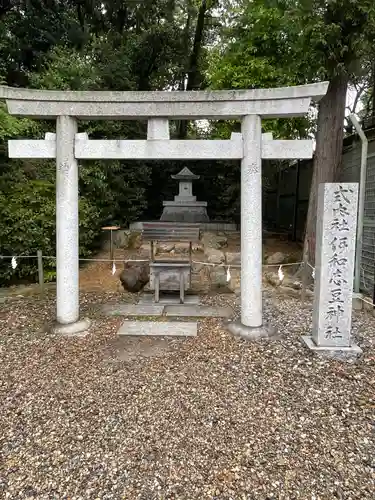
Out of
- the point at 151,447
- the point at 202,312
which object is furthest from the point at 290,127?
the point at 151,447

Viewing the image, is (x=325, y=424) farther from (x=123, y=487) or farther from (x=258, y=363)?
(x=123, y=487)

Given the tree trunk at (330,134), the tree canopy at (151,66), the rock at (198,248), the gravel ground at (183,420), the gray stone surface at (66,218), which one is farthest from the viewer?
the rock at (198,248)

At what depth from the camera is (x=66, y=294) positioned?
196 inches

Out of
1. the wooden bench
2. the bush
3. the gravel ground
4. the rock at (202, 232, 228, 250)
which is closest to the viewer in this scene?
the gravel ground

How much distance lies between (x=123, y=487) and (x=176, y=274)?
4318 mm

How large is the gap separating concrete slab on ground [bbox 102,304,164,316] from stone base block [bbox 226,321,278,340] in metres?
1.46

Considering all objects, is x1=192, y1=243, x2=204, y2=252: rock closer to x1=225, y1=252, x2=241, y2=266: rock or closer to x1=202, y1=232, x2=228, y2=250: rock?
x1=202, y1=232, x2=228, y2=250: rock

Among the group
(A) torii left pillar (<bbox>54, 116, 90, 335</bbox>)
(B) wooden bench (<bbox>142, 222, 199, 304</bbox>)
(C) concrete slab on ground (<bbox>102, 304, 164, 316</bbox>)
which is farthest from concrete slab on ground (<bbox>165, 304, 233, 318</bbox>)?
(A) torii left pillar (<bbox>54, 116, 90, 335</bbox>)

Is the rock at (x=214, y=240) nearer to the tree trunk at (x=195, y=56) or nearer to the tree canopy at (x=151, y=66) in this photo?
the tree canopy at (x=151, y=66)

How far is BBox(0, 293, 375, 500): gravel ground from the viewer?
2.33 m

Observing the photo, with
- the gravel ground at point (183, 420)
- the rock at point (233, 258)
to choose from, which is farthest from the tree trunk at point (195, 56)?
the gravel ground at point (183, 420)

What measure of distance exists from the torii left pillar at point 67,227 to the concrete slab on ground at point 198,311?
155cm

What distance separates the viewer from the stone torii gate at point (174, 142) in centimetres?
452

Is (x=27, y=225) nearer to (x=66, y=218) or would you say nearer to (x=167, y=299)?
(x=66, y=218)
